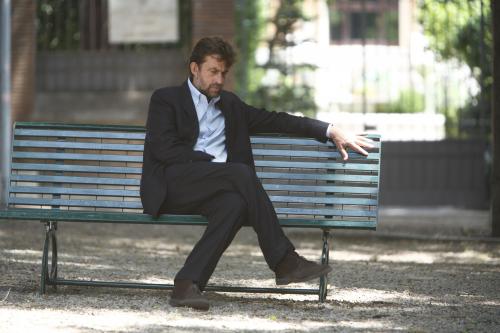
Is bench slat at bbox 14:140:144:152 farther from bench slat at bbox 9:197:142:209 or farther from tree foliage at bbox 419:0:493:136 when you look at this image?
tree foliage at bbox 419:0:493:136

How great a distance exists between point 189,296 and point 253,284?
5.11ft

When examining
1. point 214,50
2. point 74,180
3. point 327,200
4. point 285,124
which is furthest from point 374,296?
point 74,180

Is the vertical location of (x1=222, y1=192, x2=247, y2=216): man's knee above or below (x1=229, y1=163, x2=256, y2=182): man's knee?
below

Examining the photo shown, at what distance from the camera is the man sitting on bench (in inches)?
252

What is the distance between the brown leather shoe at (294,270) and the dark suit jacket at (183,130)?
2.46ft

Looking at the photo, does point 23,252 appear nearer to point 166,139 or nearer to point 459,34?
point 166,139

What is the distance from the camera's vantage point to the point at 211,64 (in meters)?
6.74

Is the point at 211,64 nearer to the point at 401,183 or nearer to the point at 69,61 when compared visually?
the point at 401,183

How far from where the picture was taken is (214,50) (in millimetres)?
6703

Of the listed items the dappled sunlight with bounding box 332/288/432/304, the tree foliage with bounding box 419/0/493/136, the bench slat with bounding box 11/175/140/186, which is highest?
the tree foliage with bounding box 419/0/493/136

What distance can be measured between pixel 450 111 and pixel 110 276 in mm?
8177

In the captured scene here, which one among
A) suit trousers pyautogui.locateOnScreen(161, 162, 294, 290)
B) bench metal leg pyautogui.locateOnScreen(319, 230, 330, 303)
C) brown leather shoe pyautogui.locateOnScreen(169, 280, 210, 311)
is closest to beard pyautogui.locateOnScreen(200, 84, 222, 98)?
suit trousers pyautogui.locateOnScreen(161, 162, 294, 290)

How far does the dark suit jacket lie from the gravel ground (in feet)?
2.36

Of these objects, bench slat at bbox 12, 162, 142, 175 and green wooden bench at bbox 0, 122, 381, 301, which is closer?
green wooden bench at bbox 0, 122, 381, 301
